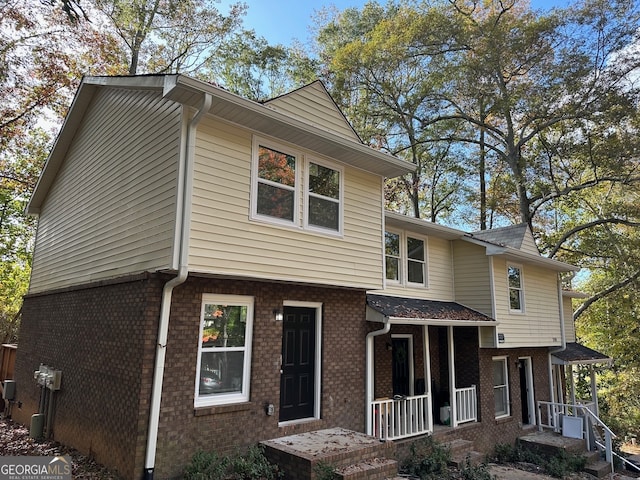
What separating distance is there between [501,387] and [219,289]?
10.2 metres

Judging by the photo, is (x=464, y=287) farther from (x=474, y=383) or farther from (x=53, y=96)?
(x=53, y=96)

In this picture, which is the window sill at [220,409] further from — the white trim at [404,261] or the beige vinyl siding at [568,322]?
the beige vinyl siding at [568,322]

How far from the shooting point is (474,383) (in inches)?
Answer: 451

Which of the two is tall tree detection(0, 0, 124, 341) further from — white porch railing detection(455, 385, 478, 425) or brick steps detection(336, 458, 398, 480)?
white porch railing detection(455, 385, 478, 425)

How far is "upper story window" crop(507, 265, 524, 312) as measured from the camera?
1285 centimetres

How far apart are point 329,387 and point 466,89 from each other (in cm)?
1755

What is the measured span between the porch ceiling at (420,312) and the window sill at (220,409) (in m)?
3.34

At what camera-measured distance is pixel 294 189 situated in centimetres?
750

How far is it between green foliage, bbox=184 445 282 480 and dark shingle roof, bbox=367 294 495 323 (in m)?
3.70

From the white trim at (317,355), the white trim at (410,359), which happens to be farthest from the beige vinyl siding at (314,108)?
the white trim at (410,359)

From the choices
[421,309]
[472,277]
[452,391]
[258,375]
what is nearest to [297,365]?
[258,375]

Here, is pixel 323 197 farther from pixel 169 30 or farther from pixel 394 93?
pixel 169 30

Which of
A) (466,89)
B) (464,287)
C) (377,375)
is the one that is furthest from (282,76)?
(377,375)

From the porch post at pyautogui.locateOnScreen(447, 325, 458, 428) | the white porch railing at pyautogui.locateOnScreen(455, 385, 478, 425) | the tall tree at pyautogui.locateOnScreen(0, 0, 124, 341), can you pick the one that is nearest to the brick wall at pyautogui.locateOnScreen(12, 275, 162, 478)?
the porch post at pyautogui.locateOnScreen(447, 325, 458, 428)
